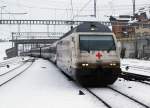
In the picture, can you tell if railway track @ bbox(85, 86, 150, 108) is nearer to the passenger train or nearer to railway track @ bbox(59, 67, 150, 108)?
railway track @ bbox(59, 67, 150, 108)

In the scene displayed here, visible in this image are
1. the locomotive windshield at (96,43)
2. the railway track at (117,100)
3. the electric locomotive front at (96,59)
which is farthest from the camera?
the locomotive windshield at (96,43)

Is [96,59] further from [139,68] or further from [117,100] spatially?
[139,68]

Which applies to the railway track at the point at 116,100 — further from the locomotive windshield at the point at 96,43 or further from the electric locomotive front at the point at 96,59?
the locomotive windshield at the point at 96,43

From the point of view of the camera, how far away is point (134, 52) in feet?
188

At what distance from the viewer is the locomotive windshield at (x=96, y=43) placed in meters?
15.5

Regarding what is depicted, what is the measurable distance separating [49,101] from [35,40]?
92505 millimetres

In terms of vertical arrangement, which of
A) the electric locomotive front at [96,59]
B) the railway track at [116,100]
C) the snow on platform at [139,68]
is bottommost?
the snow on platform at [139,68]

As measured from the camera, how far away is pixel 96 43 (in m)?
15.6

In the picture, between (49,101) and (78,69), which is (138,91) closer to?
(78,69)

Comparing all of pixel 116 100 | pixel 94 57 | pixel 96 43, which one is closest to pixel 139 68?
pixel 96 43

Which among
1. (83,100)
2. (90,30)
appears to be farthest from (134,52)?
(83,100)

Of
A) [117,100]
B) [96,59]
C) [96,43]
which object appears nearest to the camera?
[117,100]

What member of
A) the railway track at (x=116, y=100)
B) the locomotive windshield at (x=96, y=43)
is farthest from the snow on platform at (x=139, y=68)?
the railway track at (x=116, y=100)

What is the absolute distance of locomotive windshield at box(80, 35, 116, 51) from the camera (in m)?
15.5
